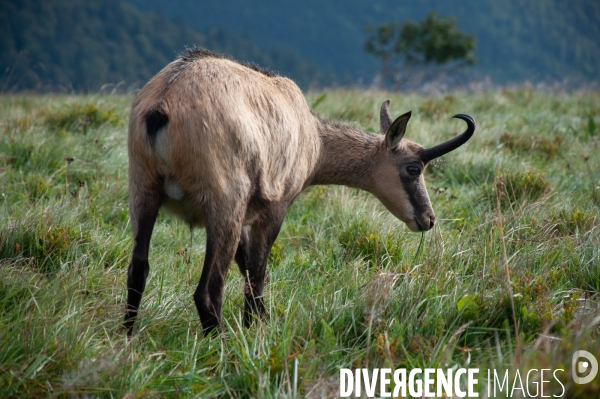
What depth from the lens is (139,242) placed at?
3365 mm

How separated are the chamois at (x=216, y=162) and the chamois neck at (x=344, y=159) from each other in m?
0.52

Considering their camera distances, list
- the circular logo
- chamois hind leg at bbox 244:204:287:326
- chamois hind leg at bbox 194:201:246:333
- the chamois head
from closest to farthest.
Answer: the circular logo < chamois hind leg at bbox 194:201:246:333 < chamois hind leg at bbox 244:204:287:326 < the chamois head

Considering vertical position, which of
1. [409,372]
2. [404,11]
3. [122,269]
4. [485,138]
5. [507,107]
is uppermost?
[404,11]

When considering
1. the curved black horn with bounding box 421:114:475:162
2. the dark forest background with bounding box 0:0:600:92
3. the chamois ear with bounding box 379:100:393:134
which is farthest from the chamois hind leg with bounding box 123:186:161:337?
the dark forest background with bounding box 0:0:600:92

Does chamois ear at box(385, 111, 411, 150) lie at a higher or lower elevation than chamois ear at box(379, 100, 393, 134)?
lower

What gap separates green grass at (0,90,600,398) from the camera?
283 cm

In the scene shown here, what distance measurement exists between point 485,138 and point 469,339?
→ 4.82m

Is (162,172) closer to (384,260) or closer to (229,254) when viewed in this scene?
(229,254)

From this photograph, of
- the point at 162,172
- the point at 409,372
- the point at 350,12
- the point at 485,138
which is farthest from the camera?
the point at 350,12

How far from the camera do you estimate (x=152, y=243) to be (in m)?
4.96

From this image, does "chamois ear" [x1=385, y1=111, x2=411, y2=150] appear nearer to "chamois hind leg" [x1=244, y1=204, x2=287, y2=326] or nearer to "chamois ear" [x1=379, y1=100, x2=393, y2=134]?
"chamois ear" [x1=379, y1=100, x2=393, y2=134]

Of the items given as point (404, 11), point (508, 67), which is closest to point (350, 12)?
point (404, 11)

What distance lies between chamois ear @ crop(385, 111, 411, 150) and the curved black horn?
0.27 m

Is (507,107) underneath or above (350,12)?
underneath
